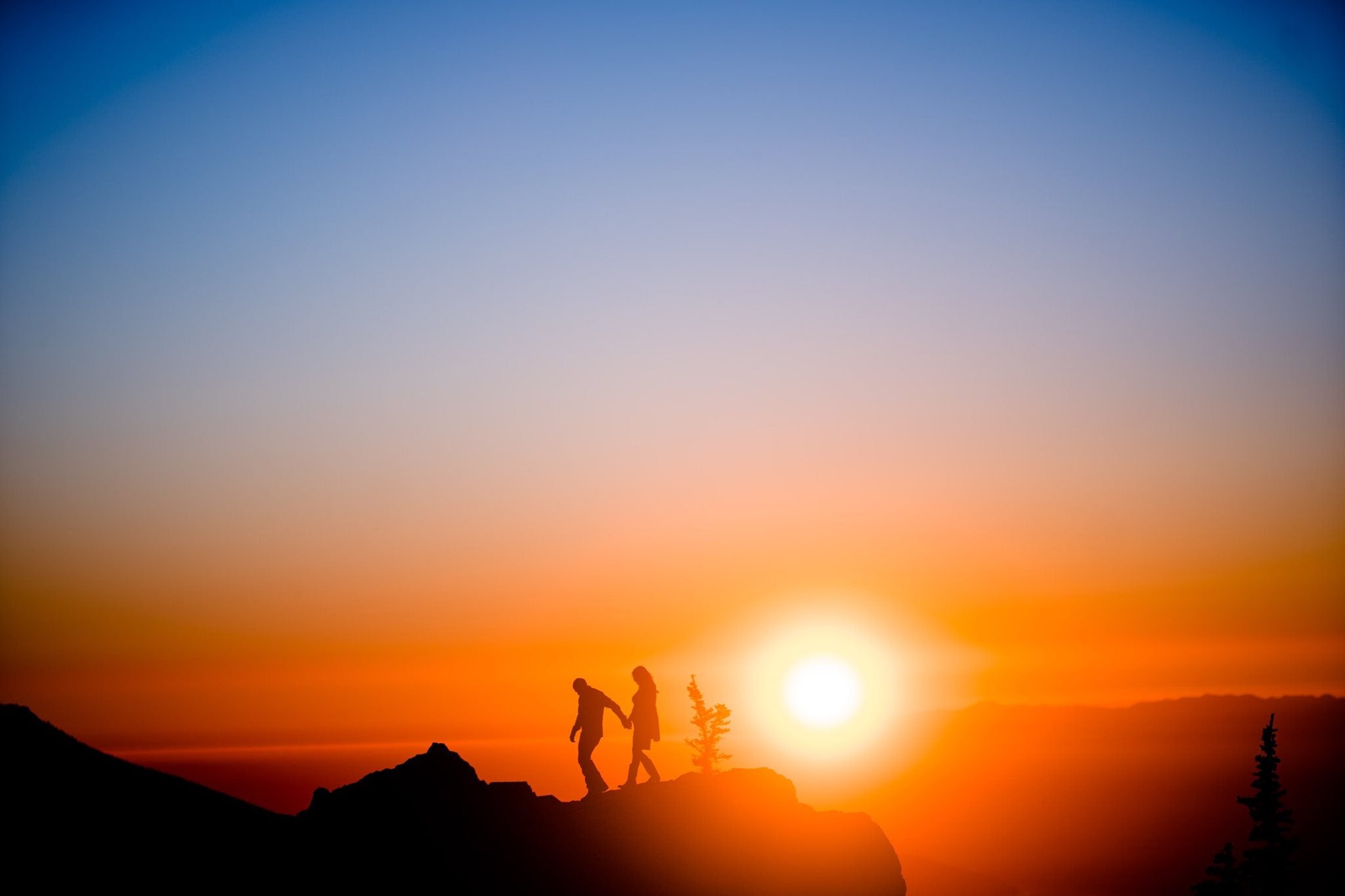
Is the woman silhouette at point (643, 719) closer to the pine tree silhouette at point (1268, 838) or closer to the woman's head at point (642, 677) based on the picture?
the woman's head at point (642, 677)

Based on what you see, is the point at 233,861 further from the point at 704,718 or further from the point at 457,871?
the point at 704,718

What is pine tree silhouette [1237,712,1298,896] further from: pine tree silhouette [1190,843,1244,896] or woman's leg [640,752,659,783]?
woman's leg [640,752,659,783]

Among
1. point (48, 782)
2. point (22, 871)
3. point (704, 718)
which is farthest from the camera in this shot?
point (704, 718)

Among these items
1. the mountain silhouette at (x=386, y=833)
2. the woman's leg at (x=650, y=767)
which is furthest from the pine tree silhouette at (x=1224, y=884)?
the woman's leg at (x=650, y=767)

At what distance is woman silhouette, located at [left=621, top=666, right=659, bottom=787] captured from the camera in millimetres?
30484

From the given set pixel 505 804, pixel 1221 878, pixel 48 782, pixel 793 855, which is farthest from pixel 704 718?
pixel 48 782

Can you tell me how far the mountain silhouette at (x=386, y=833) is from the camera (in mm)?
24125

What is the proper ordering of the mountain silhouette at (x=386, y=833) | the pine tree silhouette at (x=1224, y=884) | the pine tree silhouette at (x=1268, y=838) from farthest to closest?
1. the pine tree silhouette at (x=1224, y=884)
2. the pine tree silhouette at (x=1268, y=838)
3. the mountain silhouette at (x=386, y=833)

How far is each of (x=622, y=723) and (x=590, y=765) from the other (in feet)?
A: 5.46

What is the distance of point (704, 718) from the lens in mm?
80562

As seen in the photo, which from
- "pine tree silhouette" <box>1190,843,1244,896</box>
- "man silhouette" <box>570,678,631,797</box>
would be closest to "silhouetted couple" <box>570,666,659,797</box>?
"man silhouette" <box>570,678,631,797</box>

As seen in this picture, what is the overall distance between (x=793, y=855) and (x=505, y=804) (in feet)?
31.2

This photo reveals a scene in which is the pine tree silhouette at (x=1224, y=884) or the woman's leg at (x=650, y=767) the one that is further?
the pine tree silhouette at (x=1224, y=884)

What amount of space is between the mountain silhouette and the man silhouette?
0.92 m
